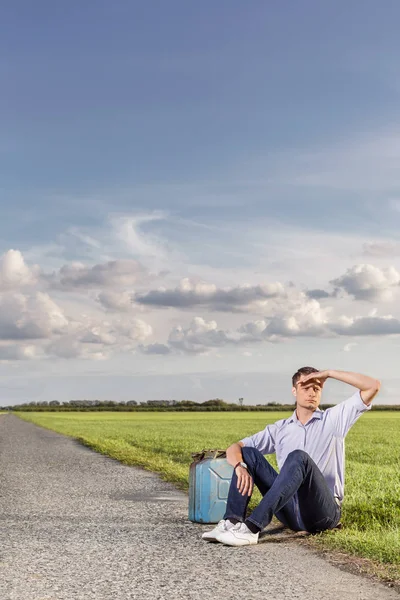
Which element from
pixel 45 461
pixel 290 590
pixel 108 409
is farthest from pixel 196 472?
pixel 108 409

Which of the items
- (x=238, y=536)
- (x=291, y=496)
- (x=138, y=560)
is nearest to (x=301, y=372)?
(x=291, y=496)

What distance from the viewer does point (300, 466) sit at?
260 inches

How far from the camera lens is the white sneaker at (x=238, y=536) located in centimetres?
680

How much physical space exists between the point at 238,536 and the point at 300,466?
0.88 meters

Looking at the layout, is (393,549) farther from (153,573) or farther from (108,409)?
(108,409)

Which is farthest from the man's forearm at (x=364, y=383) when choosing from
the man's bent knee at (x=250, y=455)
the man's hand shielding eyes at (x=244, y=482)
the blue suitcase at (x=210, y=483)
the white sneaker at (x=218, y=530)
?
the blue suitcase at (x=210, y=483)

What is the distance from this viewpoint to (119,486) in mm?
12391

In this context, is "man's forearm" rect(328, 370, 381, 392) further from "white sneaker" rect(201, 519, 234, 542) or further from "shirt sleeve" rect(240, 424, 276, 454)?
"white sneaker" rect(201, 519, 234, 542)

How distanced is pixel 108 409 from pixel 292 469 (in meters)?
130

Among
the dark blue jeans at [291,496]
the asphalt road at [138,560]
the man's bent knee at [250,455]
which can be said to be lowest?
the asphalt road at [138,560]

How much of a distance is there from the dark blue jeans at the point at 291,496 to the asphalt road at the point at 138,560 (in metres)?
0.30

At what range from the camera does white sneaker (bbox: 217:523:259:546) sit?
680 cm

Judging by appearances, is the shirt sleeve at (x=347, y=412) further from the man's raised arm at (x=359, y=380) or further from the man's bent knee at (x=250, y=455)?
the man's bent knee at (x=250, y=455)

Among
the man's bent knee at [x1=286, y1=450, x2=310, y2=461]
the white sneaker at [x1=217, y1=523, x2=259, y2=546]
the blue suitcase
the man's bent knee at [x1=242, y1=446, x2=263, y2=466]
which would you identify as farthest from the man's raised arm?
the blue suitcase
